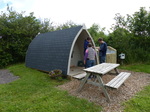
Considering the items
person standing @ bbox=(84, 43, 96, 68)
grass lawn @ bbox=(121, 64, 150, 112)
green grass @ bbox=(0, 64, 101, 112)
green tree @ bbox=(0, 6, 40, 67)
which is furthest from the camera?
green tree @ bbox=(0, 6, 40, 67)

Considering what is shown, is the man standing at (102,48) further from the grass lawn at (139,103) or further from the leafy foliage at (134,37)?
the leafy foliage at (134,37)

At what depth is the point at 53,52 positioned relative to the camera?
6301 mm

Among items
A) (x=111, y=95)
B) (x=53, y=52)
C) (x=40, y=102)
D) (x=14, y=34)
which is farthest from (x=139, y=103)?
(x=14, y=34)

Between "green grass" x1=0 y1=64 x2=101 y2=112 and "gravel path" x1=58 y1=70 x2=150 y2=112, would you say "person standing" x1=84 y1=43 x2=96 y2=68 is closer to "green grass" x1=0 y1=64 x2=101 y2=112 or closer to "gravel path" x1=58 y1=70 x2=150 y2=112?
"gravel path" x1=58 y1=70 x2=150 y2=112

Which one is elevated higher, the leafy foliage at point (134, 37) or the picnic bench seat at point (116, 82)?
the leafy foliage at point (134, 37)

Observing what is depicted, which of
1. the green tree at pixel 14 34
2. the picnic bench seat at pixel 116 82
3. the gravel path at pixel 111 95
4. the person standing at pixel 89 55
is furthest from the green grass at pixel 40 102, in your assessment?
the green tree at pixel 14 34

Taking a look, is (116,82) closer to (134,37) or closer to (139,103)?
(139,103)

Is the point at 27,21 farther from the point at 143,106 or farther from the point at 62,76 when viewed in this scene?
the point at 143,106

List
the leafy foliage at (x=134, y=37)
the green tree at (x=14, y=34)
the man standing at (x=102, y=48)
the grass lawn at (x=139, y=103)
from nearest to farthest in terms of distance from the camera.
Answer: the grass lawn at (x=139, y=103) < the man standing at (x=102, y=48) < the leafy foliage at (x=134, y=37) < the green tree at (x=14, y=34)

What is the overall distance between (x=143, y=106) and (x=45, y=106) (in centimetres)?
284

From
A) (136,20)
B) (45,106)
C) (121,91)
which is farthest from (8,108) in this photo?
(136,20)

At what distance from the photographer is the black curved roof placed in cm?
558

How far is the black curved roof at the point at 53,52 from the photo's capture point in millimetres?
5582

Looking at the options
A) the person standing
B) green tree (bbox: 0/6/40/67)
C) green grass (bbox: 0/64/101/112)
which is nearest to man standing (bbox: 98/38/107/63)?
the person standing
